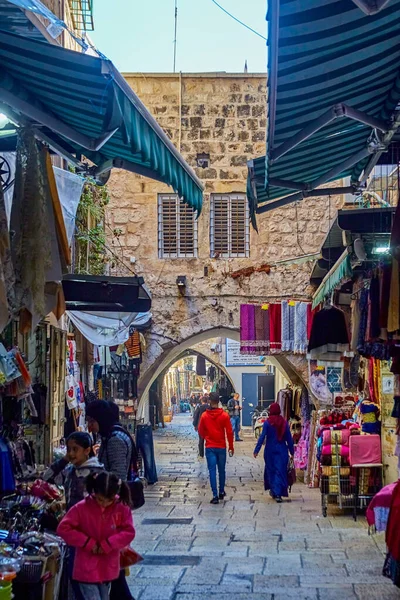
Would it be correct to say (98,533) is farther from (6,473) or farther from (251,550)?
(251,550)

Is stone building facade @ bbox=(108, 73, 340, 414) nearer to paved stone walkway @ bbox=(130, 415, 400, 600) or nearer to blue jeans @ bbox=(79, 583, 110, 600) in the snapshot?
paved stone walkway @ bbox=(130, 415, 400, 600)

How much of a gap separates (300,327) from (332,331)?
19.3 feet

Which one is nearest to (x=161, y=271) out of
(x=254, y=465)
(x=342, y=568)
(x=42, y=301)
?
(x=254, y=465)

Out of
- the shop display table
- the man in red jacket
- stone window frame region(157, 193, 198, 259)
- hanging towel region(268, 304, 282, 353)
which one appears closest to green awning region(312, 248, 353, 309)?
the shop display table

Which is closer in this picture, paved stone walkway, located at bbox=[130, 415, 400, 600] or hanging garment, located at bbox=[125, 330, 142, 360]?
paved stone walkway, located at bbox=[130, 415, 400, 600]

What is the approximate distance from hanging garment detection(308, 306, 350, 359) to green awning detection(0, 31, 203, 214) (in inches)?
183

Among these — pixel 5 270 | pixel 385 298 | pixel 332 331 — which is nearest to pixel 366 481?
pixel 332 331

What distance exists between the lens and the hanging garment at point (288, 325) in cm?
1518

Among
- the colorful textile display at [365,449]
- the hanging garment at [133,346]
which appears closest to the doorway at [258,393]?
the hanging garment at [133,346]

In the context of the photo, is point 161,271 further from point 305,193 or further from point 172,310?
point 305,193

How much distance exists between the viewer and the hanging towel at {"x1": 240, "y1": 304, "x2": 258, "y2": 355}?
15.4 m

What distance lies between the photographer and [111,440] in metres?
5.98

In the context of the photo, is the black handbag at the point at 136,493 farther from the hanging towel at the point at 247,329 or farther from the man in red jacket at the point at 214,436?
the hanging towel at the point at 247,329

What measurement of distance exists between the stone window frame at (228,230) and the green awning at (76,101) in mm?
12156
